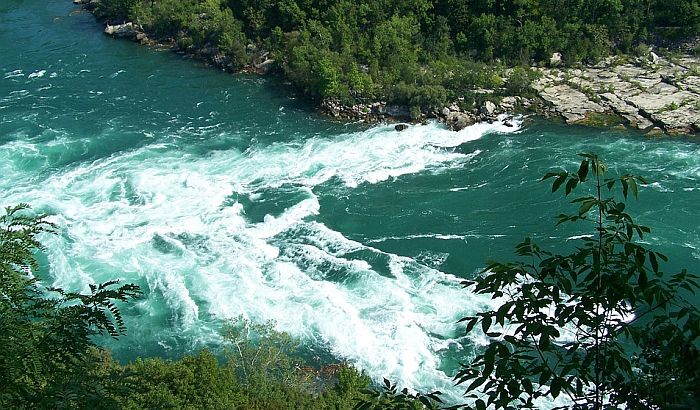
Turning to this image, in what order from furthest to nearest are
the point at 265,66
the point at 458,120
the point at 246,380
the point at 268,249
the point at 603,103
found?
the point at 265,66 → the point at 603,103 → the point at 458,120 → the point at 268,249 → the point at 246,380

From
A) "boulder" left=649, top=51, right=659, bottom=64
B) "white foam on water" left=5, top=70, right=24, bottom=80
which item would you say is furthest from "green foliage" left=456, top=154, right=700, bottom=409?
"white foam on water" left=5, top=70, right=24, bottom=80

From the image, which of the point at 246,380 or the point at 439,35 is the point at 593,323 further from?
the point at 439,35

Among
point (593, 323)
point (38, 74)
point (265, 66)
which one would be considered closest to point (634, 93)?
point (265, 66)

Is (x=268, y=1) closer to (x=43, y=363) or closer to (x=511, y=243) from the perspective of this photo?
(x=511, y=243)

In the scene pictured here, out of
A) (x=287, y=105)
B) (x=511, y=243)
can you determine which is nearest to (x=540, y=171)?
(x=511, y=243)

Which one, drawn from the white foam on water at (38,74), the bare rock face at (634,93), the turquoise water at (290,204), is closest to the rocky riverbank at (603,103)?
the bare rock face at (634,93)

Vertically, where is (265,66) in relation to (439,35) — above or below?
below

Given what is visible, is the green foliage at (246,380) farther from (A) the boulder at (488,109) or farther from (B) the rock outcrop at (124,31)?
(B) the rock outcrop at (124,31)
